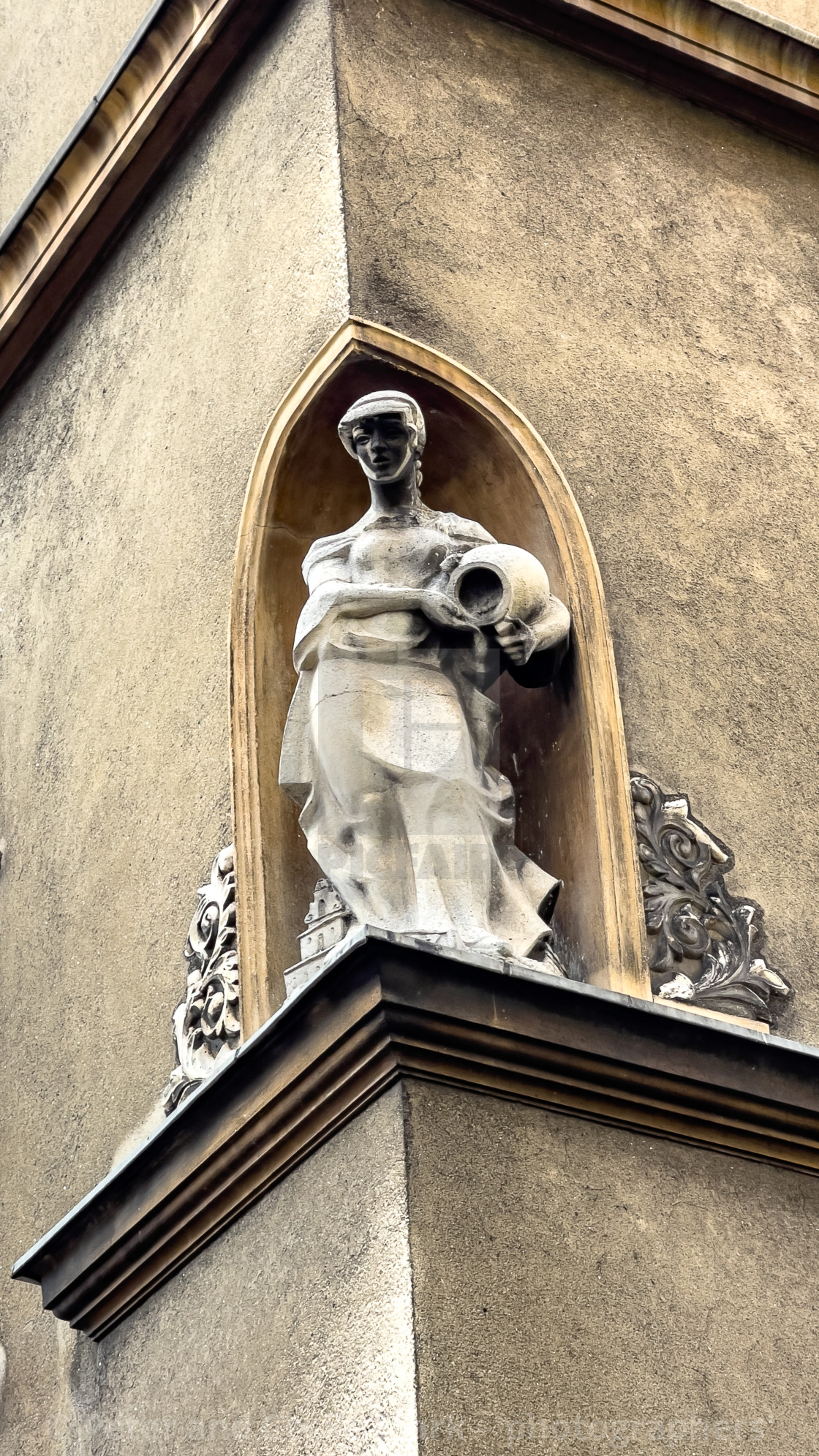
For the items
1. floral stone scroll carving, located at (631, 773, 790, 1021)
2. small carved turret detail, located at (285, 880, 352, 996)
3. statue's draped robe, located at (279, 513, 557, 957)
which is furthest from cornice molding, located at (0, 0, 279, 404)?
small carved turret detail, located at (285, 880, 352, 996)

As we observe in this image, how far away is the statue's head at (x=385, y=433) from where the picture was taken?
19.3 feet

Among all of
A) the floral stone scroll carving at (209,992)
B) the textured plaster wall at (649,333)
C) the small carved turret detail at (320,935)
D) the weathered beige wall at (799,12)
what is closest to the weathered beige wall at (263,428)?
the textured plaster wall at (649,333)

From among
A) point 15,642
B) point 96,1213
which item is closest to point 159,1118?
point 96,1213

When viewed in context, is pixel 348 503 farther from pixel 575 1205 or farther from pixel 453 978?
pixel 575 1205

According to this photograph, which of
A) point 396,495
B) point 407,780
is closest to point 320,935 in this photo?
point 407,780

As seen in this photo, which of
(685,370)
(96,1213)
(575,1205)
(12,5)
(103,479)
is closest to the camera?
(575,1205)

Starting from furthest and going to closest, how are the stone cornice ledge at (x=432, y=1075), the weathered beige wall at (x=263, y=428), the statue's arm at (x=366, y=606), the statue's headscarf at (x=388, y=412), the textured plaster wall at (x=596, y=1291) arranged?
the weathered beige wall at (x=263, y=428) < the statue's headscarf at (x=388, y=412) < the statue's arm at (x=366, y=606) < the stone cornice ledge at (x=432, y=1075) < the textured plaster wall at (x=596, y=1291)

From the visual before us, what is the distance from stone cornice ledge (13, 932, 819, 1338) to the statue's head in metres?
1.42

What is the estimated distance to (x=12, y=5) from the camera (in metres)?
9.92

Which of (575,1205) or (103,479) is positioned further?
(103,479)

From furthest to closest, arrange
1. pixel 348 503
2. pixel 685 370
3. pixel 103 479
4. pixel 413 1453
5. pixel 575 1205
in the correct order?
pixel 103 479
pixel 685 370
pixel 348 503
pixel 575 1205
pixel 413 1453

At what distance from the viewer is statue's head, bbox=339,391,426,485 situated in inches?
232

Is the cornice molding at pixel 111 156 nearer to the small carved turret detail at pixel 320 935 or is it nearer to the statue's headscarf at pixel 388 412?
the statue's headscarf at pixel 388 412

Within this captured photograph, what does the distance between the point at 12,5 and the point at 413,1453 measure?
721 centimetres
